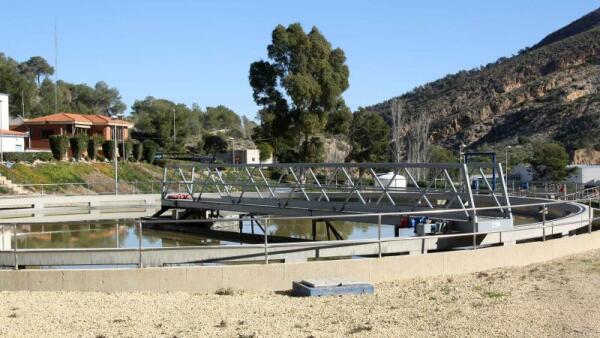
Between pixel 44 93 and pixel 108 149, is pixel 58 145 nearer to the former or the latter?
pixel 108 149

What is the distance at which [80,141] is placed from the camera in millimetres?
53438

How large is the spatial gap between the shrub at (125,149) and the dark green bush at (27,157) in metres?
8.53

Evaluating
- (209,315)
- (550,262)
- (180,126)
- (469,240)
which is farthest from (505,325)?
(180,126)

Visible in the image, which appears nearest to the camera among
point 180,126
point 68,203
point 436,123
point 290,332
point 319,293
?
point 290,332

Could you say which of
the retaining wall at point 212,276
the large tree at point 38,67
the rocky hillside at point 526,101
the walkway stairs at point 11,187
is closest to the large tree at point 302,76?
the walkway stairs at point 11,187

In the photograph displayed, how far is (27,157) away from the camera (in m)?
49.8

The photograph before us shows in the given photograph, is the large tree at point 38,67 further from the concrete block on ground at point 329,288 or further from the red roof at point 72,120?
the concrete block on ground at point 329,288

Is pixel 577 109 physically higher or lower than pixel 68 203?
higher

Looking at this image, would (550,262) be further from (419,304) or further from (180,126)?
(180,126)

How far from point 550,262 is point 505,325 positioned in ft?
21.1

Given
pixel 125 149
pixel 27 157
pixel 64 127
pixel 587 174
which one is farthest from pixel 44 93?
pixel 587 174

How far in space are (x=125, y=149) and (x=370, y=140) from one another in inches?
932

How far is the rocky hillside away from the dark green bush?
58.3 meters

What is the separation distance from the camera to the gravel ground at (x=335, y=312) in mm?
8641
